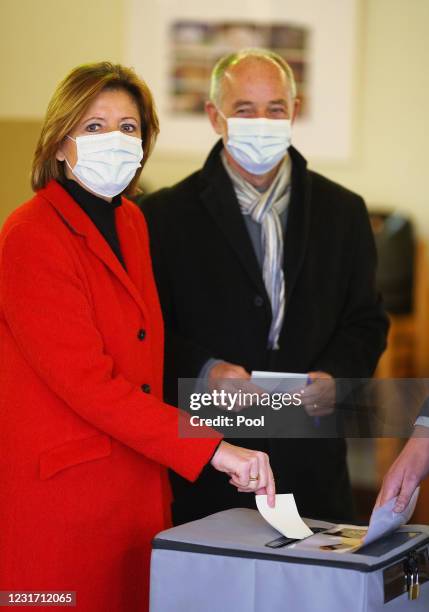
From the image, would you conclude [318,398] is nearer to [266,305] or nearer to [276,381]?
[276,381]

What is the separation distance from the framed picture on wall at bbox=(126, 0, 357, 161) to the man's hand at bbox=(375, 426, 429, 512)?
4455 millimetres

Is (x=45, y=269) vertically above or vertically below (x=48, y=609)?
above

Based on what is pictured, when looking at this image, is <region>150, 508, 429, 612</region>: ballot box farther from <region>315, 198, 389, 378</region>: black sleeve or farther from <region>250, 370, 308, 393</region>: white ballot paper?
<region>315, 198, 389, 378</region>: black sleeve

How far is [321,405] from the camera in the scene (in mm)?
1986

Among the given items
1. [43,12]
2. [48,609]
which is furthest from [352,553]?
[43,12]

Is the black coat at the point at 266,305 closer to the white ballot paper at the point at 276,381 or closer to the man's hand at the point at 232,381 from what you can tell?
the man's hand at the point at 232,381

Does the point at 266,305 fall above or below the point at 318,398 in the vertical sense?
above

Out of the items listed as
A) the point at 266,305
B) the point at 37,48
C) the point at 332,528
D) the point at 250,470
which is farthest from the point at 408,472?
the point at 37,48

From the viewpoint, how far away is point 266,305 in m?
2.18

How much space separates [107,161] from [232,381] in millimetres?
512

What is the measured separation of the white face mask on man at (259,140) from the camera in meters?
2.18

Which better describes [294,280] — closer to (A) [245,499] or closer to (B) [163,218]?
(B) [163,218]

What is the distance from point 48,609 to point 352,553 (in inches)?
21.7

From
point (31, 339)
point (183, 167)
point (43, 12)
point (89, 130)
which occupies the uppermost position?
point (43, 12)
